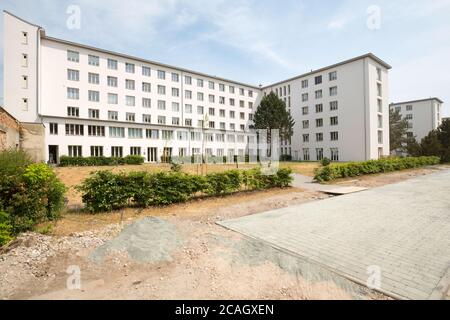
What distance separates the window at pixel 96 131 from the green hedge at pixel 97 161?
4698mm

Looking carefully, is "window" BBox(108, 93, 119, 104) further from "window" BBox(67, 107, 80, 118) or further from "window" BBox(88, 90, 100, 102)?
"window" BBox(67, 107, 80, 118)

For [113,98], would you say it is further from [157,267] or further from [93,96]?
[157,267]

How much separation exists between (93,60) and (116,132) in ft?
40.5

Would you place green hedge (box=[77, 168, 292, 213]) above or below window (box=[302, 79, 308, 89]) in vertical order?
below

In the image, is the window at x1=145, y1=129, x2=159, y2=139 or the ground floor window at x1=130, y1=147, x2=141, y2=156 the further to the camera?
the window at x1=145, y1=129, x2=159, y2=139

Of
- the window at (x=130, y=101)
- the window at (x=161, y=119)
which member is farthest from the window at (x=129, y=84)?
the window at (x=161, y=119)

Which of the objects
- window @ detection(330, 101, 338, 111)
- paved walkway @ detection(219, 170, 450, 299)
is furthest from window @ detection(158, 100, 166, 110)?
paved walkway @ detection(219, 170, 450, 299)

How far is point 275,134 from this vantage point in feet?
159

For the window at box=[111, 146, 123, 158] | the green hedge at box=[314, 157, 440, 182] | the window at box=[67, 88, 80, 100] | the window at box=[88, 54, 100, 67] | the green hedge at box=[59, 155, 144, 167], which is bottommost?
the green hedge at box=[314, 157, 440, 182]

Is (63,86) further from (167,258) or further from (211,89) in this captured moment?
(167,258)

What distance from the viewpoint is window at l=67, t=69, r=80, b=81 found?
37781 millimetres

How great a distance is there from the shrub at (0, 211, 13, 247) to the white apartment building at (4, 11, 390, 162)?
22.3 m

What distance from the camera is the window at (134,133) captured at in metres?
41.5

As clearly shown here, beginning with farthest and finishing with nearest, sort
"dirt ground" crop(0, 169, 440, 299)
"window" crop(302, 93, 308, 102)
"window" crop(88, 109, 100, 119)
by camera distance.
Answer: "window" crop(302, 93, 308, 102), "window" crop(88, 109, 100, 119), "dirt ground" crop(0, 169, 440, 299)
